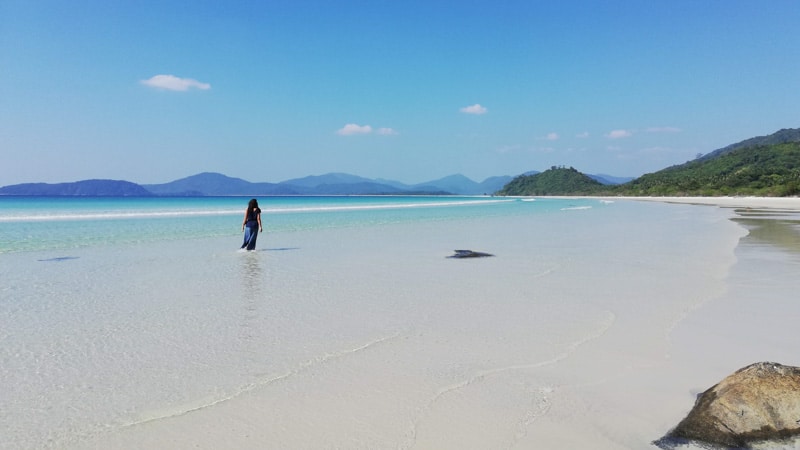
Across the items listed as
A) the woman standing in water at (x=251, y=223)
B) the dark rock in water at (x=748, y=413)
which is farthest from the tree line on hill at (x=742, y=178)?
the dark rock in water at (x=748, y=413)

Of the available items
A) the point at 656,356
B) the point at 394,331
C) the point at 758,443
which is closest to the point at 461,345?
the point at 394,331

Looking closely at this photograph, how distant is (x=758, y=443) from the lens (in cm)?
349

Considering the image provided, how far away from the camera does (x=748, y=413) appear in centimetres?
365

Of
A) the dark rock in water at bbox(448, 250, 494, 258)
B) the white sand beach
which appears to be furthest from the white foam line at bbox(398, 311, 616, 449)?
the dark rock in water at bbox(448, 250, 494, 258)

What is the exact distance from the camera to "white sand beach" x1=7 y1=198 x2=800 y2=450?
12.4 feet

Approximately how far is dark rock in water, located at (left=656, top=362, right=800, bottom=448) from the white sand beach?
21 centimetres

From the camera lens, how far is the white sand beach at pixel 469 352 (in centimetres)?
377

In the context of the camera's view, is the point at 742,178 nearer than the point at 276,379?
No

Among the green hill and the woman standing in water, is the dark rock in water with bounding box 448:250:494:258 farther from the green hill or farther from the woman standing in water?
the green hill

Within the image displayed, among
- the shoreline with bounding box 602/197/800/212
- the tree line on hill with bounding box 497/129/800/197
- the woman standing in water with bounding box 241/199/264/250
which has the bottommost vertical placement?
the shoreline with bounding box 602/197/800/212

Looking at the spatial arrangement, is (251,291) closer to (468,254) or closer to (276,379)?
(276,379)

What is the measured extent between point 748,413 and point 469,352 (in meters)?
2.67

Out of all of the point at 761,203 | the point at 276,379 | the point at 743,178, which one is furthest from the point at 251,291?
the point at 743,178

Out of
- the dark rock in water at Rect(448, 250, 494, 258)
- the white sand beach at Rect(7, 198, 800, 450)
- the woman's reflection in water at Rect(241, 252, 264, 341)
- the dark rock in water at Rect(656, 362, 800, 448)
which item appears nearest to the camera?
the dark rock in water at Rect(656, 362, 800, 448)
